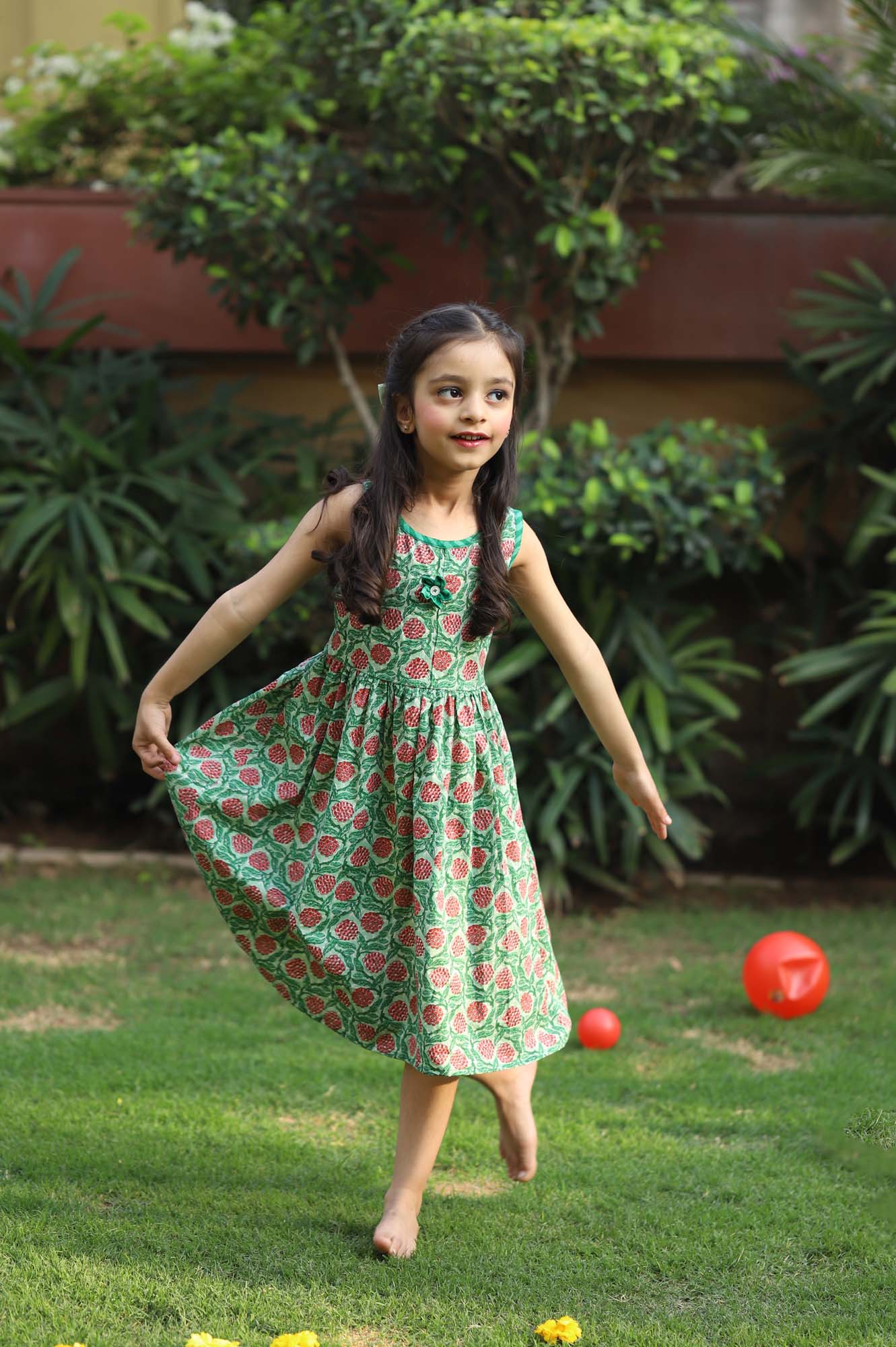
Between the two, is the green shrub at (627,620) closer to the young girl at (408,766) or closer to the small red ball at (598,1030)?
the small red ball at (598,1030)

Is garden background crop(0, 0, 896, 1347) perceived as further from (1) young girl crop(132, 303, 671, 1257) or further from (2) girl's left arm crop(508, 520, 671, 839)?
(2) girl's left arm crop(508, 520, 671, 839)

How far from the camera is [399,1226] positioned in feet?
8.05

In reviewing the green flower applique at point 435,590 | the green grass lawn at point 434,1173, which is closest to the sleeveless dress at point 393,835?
the green flower applique at point 435,590

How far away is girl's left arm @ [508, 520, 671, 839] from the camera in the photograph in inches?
103

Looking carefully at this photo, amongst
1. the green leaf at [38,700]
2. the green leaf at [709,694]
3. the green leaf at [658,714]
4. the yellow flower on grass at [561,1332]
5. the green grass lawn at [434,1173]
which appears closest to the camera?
the yellow flower on grass at [561,1332]

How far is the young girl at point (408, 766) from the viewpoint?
2.46 m

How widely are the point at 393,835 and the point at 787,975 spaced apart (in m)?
1.59

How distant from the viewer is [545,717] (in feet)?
15.2

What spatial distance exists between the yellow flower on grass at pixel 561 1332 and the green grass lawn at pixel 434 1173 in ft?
0.16

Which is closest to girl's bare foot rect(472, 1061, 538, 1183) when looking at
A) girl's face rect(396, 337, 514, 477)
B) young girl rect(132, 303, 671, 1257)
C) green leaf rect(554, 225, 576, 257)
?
young girl rect(132, 303, 671, 1257)

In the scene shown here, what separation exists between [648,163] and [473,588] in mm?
2603

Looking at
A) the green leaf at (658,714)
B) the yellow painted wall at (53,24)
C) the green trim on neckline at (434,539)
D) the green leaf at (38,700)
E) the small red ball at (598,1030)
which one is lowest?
the green leaf at (38,700)

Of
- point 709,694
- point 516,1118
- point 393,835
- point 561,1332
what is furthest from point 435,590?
point 709,694

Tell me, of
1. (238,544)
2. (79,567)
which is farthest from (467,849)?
(79,567)
